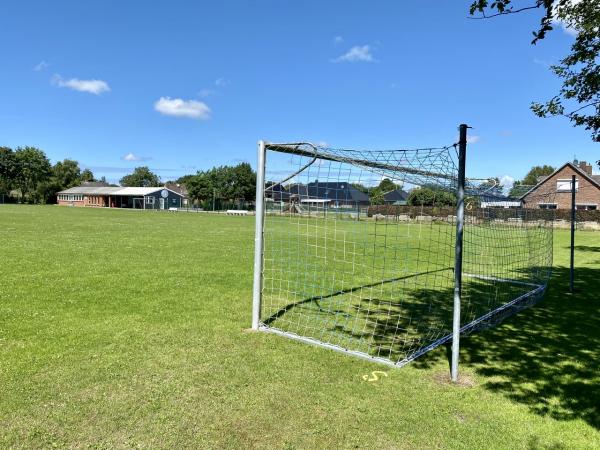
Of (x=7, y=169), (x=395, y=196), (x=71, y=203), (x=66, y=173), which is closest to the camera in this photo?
(x=395, y=196)

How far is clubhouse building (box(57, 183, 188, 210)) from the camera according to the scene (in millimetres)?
83875

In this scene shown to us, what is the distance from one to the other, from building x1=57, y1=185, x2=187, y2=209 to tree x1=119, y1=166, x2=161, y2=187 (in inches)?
1150

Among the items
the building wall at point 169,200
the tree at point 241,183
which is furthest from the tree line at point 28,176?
the tree at point 241,183

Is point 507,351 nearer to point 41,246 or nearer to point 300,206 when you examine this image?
point 300,206

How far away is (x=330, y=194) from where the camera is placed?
6277 millimetres

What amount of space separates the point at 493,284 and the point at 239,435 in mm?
8268

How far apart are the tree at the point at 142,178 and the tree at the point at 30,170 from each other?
33.4 meters

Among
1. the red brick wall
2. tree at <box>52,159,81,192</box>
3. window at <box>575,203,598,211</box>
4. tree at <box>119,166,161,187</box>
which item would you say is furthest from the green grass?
tree at <box>119,166,161,187</box>

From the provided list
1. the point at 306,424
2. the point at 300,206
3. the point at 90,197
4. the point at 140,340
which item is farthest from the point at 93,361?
the point at 90,197

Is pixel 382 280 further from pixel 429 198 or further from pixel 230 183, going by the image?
pixel 230 183

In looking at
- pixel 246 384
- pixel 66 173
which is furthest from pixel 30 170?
pixel 246 384

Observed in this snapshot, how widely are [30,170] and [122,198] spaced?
16.3 metres

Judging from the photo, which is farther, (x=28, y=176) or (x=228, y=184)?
(x=28, y=176)

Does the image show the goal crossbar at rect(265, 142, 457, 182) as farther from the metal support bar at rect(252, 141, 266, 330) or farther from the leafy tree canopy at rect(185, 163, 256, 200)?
the leafy tree canopy at rect(185, 163, 256, 200)
